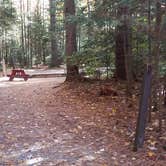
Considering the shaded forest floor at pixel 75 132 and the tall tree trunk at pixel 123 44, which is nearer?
the shaded forest floor at pixel 75 132

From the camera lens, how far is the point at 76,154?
5355mm

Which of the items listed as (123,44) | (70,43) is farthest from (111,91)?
(70,43)

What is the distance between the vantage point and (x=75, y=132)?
6504 mm

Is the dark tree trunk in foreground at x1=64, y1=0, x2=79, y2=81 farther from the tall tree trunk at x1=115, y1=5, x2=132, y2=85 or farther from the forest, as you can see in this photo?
the tall tree trunk at x1=115, y1=5, x2=132, y2=85

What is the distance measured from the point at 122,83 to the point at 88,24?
10.3 ft

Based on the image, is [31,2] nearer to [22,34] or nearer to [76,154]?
[22,34]

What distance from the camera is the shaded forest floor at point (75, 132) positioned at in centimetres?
523

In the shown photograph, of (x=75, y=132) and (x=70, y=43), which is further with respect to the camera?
(x=70, y=43)

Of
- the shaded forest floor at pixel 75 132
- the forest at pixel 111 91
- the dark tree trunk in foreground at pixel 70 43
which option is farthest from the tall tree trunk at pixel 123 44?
the dark tree trunk in foreground at pixel 70 43

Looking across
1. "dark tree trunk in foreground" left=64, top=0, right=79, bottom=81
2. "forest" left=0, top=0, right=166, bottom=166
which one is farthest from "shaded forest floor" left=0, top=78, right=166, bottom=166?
"dark tree trunk in foreground" left=64, top=0, right=79, bottom=81

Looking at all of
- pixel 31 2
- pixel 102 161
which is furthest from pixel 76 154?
pixel 31 2

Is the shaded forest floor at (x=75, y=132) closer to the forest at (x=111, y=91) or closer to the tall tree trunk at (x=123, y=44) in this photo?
the forest at (x=111, y=91)

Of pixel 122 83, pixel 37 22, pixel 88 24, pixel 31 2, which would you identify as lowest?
pixel 122 83

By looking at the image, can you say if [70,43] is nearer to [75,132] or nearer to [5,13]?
[75,132]
